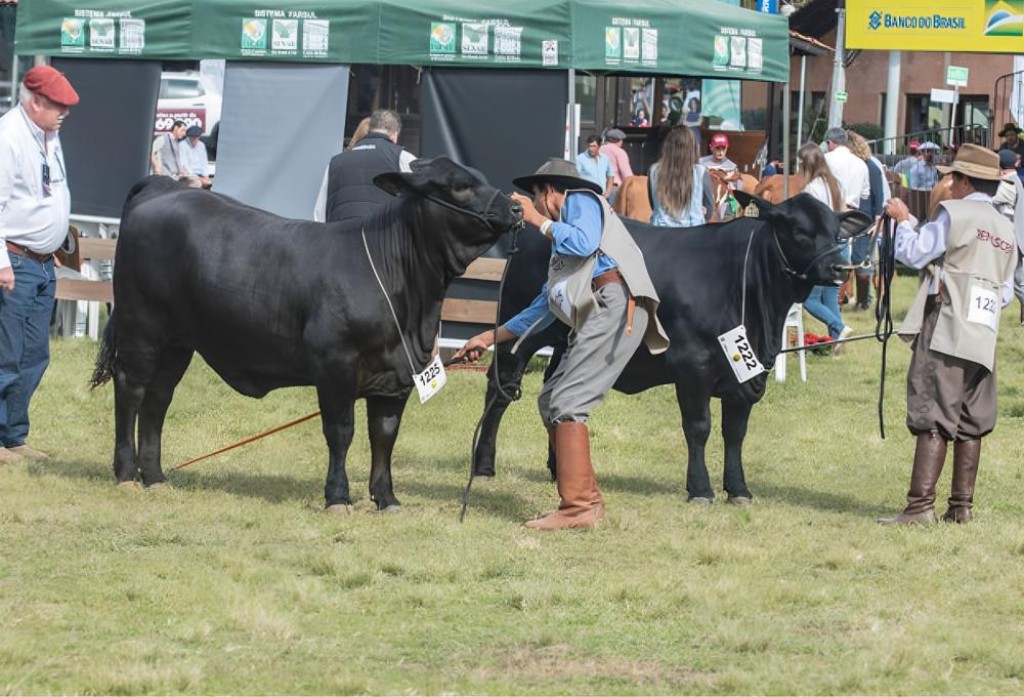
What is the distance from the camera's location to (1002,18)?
29328 millimetres

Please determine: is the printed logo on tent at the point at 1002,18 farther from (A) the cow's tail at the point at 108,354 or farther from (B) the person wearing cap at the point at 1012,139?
(A) the cow's tail at the point at 108,354

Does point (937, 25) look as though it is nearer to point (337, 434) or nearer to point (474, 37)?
point (474, 37)

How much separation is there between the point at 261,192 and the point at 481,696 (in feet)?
33.6

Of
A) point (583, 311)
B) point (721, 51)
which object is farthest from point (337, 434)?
point (721, 51)

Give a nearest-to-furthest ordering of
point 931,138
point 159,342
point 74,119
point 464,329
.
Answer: point 159,342, point 464,329, point 74,119, point 931,138

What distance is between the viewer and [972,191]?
8.58 m

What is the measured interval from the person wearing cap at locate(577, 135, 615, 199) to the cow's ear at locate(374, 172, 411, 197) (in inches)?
369

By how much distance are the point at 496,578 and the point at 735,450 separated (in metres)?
2.43

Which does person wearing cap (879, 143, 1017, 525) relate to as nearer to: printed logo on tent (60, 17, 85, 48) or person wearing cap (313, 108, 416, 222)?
person wearing cap (313, 108, 416, 222)

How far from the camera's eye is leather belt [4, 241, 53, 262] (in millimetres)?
9758

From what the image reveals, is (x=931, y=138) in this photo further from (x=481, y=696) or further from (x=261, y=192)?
(x=481, y=696)

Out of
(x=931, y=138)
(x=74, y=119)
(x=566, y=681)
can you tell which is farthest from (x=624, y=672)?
(x=931, y=138)

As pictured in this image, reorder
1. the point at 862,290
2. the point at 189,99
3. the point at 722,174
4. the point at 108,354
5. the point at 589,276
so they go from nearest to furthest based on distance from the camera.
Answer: the point at 589,276, the point at 108,354, the point at 722,174, the point at 862,290, the point at 189,99

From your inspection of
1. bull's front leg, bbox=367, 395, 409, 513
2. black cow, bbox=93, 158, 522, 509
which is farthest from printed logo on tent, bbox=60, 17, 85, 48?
bull's front leg, bbox=367, 395, 409, 513
